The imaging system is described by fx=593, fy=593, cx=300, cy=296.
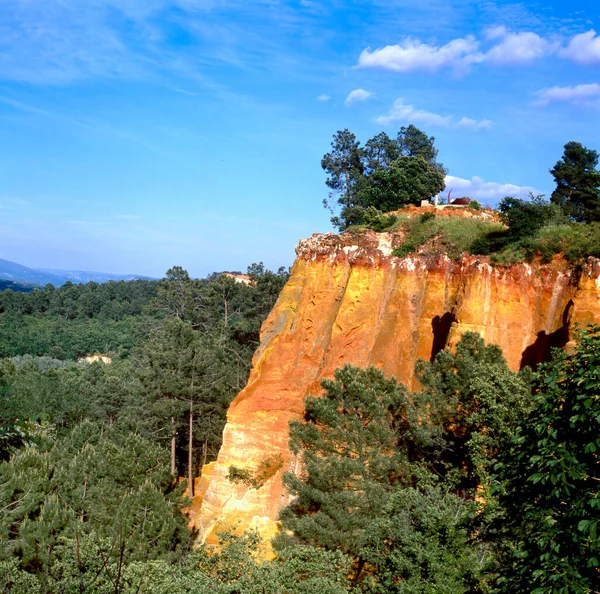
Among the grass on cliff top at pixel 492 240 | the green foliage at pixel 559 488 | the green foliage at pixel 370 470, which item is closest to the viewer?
the green foliage at pixel 559 488

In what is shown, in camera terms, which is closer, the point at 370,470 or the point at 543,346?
the point at 370,470

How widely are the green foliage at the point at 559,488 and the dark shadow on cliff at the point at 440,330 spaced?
14.5m

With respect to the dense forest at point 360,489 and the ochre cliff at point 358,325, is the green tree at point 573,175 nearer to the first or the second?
the ochre cliff at point 358,325

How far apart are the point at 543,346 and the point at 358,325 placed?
24.0 feet

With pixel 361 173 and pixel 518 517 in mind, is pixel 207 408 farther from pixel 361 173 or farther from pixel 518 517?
pixel 518 517

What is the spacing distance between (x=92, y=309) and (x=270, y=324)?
306 feet

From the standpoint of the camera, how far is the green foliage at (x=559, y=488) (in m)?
7.37

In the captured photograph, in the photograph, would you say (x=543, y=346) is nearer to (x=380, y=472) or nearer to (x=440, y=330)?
(x=440, y=330)

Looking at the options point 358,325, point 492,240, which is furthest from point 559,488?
point 492,240

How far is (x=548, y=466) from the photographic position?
26.6ft

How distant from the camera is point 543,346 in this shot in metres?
21.6

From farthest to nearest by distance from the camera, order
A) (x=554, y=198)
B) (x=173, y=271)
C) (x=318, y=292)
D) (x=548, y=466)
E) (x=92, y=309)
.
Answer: (x=92, y=309), (x=173, y=271), (x=554, y=198), (x=318, y=292), (x=548, y=466)

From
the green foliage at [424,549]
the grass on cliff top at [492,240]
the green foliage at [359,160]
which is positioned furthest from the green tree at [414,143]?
the green foliage at [424,549]

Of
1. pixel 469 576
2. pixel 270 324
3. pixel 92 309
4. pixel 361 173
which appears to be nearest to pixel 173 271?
pixel 361 173
